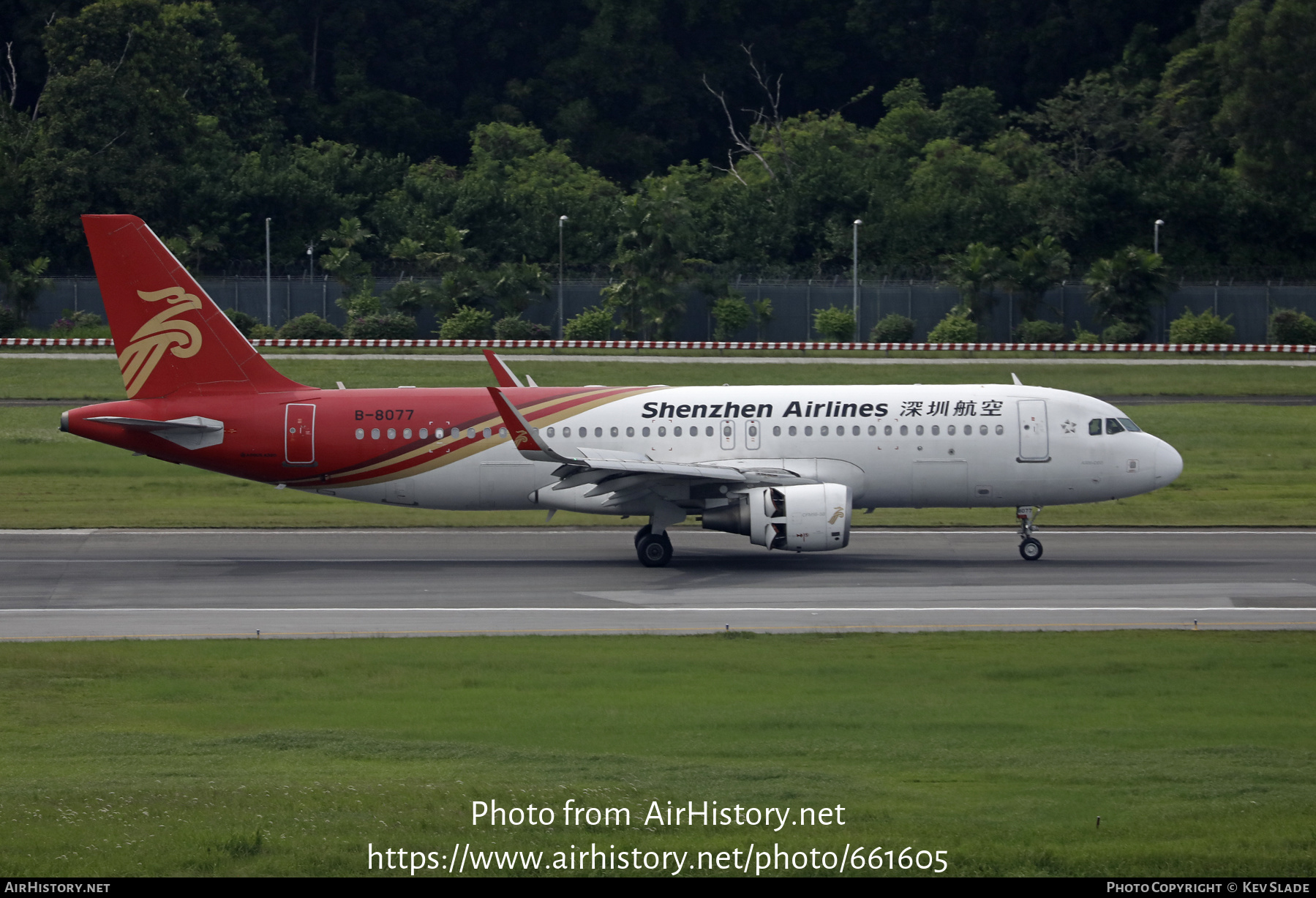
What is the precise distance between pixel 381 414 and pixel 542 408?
363 centimetres

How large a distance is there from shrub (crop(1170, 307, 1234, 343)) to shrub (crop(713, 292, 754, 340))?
79.6 ft

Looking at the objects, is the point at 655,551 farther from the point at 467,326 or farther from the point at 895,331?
the point at 467,326

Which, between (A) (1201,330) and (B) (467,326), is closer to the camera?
(A) (1201,330)

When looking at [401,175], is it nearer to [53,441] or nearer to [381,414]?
[53,441]

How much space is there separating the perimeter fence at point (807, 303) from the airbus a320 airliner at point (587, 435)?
54.7m

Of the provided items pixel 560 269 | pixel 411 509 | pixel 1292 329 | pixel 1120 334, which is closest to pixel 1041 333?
pixel 1120 334

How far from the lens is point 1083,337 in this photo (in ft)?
266

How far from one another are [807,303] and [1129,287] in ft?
61.8

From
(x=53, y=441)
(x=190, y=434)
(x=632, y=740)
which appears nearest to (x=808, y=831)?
(x=632, y=740)

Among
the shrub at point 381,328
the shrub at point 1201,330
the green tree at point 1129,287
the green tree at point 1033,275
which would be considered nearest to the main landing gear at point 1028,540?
the shrub at point 1201,330

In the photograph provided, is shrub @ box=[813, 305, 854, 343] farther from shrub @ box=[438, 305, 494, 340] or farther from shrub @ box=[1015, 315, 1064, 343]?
shrub @ box=[438, 305, 494, 340]

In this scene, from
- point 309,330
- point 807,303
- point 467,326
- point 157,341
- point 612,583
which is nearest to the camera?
point 612,583

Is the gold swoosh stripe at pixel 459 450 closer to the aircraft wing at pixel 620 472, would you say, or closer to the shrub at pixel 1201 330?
the aircraft wing at pixel 620 472

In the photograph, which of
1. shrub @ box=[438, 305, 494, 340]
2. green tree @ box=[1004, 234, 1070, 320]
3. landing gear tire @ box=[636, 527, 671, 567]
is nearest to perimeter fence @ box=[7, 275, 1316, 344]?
green tree @ box=[1004, 234, 1070, 320]
